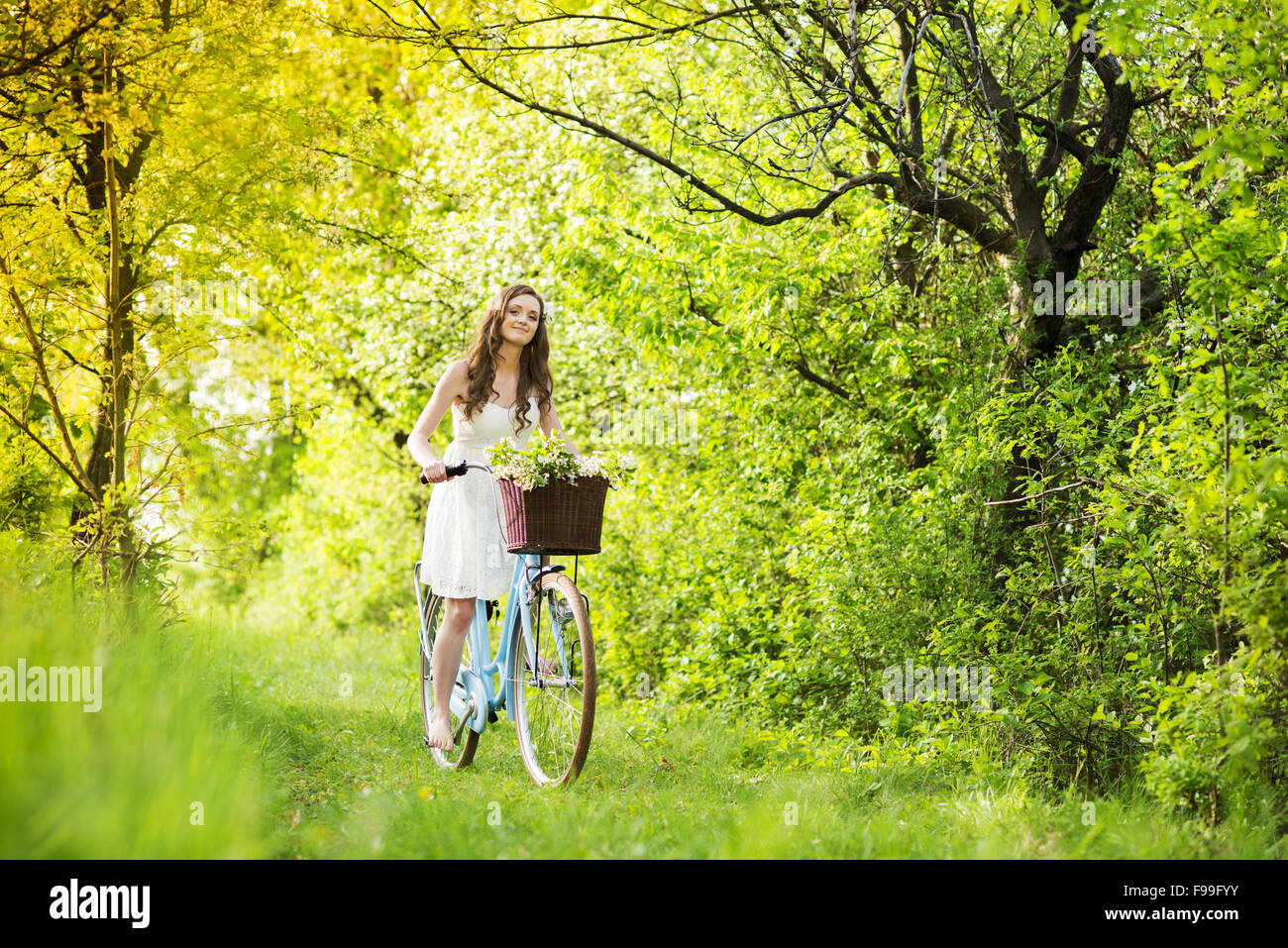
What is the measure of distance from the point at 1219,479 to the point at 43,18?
17.4 ft

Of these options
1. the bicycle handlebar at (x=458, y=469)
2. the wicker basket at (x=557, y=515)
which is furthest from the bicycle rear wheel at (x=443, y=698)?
the wicker basket at (x=557, y=515)

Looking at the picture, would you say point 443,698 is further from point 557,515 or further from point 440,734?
point 557,515

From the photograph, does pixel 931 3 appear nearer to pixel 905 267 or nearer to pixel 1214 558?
pixel 905 267

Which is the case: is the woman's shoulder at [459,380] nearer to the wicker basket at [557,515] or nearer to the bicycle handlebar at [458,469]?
the bicycle handlebar at [458,469]

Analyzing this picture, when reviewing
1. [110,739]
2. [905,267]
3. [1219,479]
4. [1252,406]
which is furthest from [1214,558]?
[905,267]

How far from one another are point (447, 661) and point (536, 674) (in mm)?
651

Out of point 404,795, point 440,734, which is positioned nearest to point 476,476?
point 440,734

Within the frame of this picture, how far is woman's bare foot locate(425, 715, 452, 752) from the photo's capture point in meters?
5.28

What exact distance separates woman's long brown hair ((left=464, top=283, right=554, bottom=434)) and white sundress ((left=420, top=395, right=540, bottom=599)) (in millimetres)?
46

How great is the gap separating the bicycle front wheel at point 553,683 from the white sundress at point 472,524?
0.35m

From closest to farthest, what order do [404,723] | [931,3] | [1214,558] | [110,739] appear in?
[110,739] → [1214,558] → [931,3] → [404,723]

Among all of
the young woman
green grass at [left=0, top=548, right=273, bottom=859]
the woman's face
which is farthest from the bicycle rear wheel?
the woman's face

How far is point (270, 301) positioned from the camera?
8.01 m

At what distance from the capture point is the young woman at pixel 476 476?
17.2 ft
